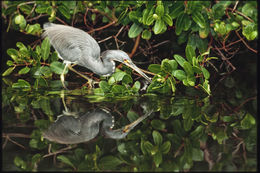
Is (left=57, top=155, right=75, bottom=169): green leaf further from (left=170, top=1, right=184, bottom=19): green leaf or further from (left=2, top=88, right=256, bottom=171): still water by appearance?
(left=170, top=1, right=184, bottom=19): green leaf

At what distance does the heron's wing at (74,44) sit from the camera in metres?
1.88

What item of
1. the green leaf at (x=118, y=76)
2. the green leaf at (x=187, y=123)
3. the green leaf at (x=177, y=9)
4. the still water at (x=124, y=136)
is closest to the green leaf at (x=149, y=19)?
the green leaf at (x=177, y=9)

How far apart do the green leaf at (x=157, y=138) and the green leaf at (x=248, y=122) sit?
0.32 metres

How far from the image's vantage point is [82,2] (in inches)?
85.2

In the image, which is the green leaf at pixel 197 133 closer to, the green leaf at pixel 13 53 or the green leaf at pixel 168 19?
the green leaf at pixel 168 19

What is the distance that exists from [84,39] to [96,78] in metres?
0.25

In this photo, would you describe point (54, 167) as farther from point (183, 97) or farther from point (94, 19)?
point (94, 19)

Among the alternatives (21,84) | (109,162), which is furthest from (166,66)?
(109,162)

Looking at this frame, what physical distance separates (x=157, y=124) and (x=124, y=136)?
0.18 m

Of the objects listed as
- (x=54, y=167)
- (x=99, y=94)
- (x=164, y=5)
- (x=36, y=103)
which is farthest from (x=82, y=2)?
(x=54, y=167)

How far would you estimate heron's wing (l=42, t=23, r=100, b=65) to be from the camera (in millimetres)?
1877

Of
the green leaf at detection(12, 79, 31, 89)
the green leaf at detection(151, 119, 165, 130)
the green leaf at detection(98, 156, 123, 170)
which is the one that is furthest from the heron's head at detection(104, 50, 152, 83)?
the green leaf at detection(98, 156, 123, 170)

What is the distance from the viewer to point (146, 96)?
1829 mm

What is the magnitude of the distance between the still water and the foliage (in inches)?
4.7
